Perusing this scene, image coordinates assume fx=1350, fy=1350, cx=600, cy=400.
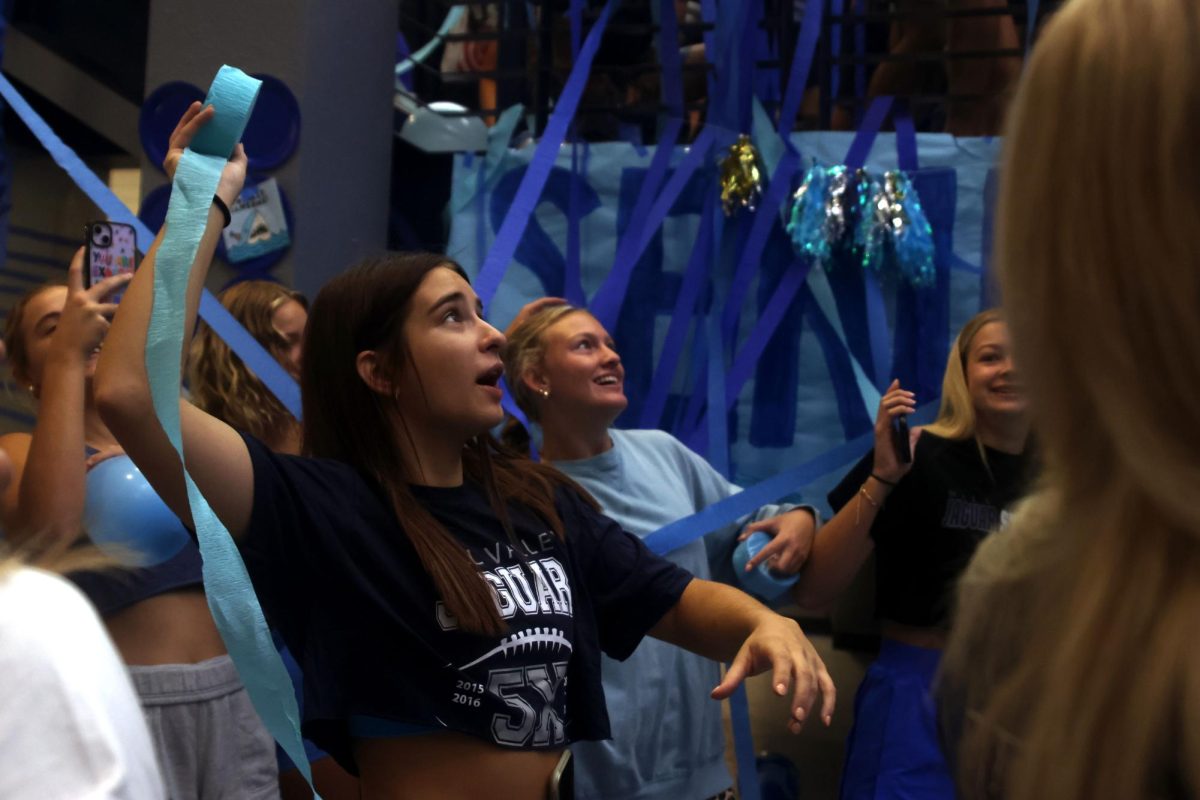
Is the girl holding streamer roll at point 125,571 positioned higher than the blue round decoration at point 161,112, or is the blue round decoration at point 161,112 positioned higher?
the blue round decoration at point 161,112

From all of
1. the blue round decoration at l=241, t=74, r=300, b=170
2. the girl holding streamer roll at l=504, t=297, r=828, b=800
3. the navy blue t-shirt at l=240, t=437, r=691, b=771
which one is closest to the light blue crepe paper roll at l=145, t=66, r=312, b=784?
the navy blue t-shirt at l=240, t=437, r=691, b=771

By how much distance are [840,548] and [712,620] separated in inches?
29.7

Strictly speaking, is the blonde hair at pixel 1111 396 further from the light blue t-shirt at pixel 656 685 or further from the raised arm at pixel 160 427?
the light blue t-shirt at pixel 656 685

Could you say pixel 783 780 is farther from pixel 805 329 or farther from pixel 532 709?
pixel 532 709

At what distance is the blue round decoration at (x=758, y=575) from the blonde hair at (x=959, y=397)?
1.72 feet

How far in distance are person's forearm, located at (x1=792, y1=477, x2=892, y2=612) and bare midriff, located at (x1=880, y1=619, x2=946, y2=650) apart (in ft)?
0.90

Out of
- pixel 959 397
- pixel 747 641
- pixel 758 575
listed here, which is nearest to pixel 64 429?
pixel 747 641

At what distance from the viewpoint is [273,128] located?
3.60 meters

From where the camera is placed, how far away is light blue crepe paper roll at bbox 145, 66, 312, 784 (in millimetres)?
1431

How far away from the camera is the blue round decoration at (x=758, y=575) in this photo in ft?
8.04

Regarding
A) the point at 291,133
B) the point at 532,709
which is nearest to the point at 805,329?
the point at 291,133

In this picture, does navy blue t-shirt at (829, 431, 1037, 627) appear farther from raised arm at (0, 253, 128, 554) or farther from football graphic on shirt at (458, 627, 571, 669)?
raised arm at (0, 253, 128, 554)

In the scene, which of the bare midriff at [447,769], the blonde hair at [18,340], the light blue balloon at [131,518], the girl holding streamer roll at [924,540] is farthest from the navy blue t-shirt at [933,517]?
the blonde hair at [18,340]

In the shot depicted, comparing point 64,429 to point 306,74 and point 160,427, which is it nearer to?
point 160,427
